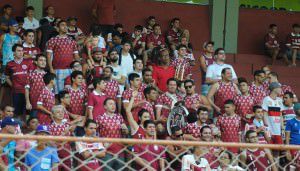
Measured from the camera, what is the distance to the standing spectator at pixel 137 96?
13.2 m

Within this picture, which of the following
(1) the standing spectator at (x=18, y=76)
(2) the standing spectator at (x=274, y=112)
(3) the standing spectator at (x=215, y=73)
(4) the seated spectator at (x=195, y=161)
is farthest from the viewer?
(3) the standing spectator at (x=215, y=73)

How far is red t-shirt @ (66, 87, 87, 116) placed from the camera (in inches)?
512

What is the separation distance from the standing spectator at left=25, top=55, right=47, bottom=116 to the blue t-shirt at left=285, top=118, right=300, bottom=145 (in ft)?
13.1

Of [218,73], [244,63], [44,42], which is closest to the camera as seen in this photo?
[218,73]

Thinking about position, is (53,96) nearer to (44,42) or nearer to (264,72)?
(44,42)

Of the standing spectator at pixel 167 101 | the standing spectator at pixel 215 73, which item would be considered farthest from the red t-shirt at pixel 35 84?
the standing spectator at pixel 215 73

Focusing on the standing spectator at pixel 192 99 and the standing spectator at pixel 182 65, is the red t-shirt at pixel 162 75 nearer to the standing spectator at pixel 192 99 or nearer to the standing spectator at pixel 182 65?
the standing spectator at pixel 182 65

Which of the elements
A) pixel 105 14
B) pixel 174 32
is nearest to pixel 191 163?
pixel 105 14

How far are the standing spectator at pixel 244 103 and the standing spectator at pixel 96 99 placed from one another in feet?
7.37

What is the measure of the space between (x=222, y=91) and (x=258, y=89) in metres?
0.92

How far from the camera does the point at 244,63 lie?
18.0 m

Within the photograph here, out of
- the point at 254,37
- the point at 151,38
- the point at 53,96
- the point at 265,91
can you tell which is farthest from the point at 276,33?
the point at 53,96

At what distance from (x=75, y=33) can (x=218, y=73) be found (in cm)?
289

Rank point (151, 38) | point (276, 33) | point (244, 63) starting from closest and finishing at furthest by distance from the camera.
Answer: point (151, 38) → point (244, 63) → point (276, 33)
